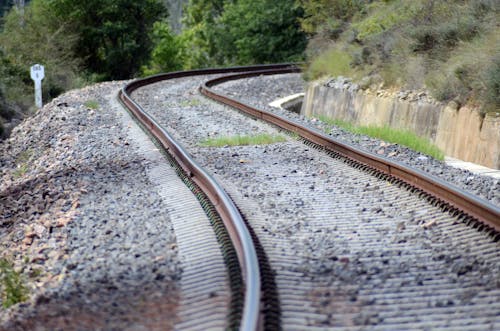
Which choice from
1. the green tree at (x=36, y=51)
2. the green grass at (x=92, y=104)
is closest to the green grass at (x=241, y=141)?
the green grass at (x=92, y=104)

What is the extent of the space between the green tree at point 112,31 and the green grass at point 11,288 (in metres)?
37.8

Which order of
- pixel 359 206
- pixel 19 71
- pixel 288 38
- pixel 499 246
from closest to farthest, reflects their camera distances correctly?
pixel 499 246, pixel 359 206, pixel 19 71, pixel 288 38

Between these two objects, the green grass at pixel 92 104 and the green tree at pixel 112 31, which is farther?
the green tree at pixel 112 31

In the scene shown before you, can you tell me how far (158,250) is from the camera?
6383 millimetres

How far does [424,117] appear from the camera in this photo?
14180 mm

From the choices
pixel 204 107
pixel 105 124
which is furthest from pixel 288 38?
pixel 105 124

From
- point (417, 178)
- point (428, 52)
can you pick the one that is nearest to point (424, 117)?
point (428, 52)

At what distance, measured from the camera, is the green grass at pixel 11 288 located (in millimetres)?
5949

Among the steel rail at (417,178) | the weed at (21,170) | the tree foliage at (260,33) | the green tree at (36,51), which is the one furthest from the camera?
the tree foliage at (260,33)

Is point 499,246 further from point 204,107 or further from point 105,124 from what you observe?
point 204,107

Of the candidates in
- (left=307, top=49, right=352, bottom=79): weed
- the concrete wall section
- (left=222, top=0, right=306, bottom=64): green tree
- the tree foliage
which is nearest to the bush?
the concrete wall section

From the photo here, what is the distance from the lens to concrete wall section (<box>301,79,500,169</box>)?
1195 cm

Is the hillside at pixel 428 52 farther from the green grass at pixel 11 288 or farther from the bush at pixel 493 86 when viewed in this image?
the green grass at pixel 11 288

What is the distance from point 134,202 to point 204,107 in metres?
10.7
